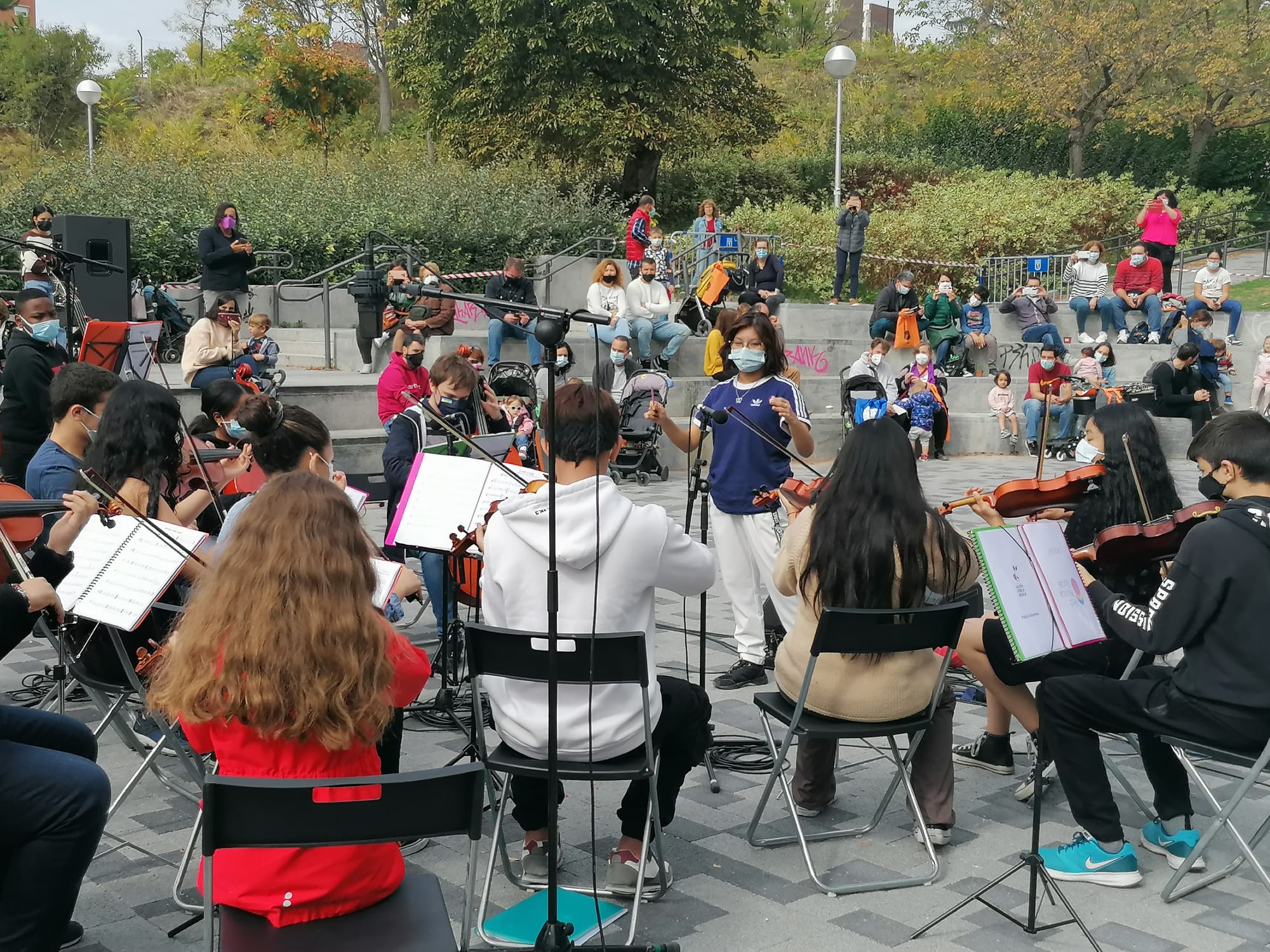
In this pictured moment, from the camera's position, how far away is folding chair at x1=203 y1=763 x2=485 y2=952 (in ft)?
7.89

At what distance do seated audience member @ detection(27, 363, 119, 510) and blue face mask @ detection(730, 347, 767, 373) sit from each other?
2.76 m

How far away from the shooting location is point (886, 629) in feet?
12.3

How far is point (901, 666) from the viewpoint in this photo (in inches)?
154

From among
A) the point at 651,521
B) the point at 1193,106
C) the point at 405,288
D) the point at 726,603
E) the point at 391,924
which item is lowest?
the point at 726,603

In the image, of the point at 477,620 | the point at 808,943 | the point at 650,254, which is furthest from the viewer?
the point at 650,254

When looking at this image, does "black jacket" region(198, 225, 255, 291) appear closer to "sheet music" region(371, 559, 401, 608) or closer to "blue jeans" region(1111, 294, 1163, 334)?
"sheet music" region(371, 559, 401, 608)

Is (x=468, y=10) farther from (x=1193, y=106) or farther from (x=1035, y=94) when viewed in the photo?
(x=1193, y=106)

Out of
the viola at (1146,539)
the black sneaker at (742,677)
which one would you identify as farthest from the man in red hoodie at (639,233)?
the viola at (1146,539)

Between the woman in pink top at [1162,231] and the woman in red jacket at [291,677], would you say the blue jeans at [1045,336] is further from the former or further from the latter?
the woman in red jacket at [291,677]

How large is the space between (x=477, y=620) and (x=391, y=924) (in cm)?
315

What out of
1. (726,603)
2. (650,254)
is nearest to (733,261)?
(650,254)

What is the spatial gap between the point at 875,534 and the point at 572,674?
111cm

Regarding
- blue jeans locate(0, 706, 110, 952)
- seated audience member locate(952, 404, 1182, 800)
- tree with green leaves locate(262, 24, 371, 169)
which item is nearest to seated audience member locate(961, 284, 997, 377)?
seated audience member locate(952, 404, 1182, 800)

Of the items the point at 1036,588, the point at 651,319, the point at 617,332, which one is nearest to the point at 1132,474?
the point at 1036,588
